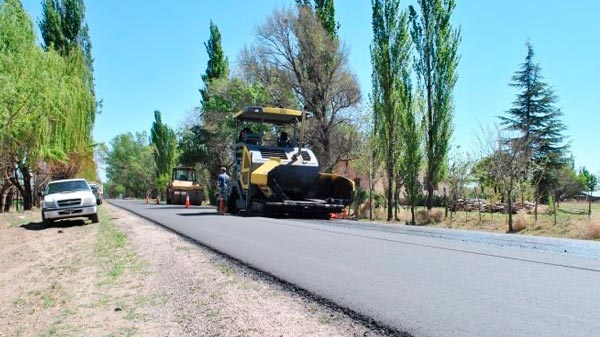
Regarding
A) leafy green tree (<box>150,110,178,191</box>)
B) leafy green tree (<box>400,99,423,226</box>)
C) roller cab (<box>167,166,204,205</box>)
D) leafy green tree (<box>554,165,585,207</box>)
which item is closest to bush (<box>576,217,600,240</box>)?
leafy green tree (<box>400,99,423,226</box>)

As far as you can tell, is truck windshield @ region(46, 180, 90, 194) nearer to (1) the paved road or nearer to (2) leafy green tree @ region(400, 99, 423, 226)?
(1) the paved road

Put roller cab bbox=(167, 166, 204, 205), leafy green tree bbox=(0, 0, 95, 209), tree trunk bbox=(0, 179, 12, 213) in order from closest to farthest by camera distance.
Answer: leafy green tree bbox=(0, 0, 95, 209), tree trunk bbox=(0, 179, 12, 213), roller cab bbox=(167, 166, 204, 205)

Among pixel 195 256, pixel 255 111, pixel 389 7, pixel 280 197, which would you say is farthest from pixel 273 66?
pixel 195 256

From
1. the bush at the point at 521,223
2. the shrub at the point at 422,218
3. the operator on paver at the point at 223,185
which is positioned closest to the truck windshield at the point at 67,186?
the operator on paver at the point at 223,185

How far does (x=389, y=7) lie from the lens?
81.3 feet

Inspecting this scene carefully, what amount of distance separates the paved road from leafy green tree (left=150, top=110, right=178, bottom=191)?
66.2 m

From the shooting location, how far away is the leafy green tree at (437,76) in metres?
23.1

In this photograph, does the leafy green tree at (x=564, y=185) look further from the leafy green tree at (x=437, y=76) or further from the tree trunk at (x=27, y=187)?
the tree trunk at (x=27, y=187)

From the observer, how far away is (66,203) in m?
18.2

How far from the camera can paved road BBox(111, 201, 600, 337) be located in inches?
184

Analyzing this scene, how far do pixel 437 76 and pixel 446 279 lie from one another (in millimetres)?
18216

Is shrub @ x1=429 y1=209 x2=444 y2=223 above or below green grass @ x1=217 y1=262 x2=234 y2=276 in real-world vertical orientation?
above

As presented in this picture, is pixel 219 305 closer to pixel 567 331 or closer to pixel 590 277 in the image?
pixel 567 331

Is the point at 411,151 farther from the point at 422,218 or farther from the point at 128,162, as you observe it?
the point at 128,162
